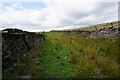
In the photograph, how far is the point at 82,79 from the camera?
2367 mm

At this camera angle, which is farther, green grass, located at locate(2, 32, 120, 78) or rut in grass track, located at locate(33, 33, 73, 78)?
rut in grass track, located at locate(33, 33, 73, 78)

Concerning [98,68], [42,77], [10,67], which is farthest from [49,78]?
[98,68]

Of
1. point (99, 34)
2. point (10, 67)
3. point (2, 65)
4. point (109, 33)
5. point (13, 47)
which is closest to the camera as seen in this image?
point (2, 65)

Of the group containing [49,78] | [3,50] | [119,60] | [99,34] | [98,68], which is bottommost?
[49,78]

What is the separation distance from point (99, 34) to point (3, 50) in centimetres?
930

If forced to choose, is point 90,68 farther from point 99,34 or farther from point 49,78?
point 99,34

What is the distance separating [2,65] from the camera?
6.80ft

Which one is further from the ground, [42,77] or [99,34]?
[99,34]

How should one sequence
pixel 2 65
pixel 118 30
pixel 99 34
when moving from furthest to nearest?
pixel 99 34, pixel 118 30, pixel 2 65

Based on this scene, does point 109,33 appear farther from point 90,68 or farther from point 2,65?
point 2,65

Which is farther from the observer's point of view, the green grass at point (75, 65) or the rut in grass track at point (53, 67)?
the rut in grass track at point (53, 67)

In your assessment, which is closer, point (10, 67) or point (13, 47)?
point (10, 67)

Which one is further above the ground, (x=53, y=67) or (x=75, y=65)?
(x=75, y=65)

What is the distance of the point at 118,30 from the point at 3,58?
8365mm
